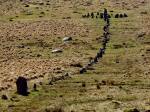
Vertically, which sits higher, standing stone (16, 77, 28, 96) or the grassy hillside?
standing stone (16, 77, 28, 96)

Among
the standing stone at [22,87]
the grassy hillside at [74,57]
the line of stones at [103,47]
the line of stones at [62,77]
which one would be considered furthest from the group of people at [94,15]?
the standing stone at [22,87]

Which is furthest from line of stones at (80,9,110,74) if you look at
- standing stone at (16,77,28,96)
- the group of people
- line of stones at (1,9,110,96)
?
standing stone at (16,77,28,96)

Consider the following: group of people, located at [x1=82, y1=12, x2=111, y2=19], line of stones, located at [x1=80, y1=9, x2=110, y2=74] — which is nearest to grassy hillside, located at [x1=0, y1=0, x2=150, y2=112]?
line of stones, located at [x1=80, y1=9, x2=110, y2=74]

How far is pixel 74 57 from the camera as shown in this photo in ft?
243

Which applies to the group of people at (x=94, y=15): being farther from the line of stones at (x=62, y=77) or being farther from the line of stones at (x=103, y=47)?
the line of stones at (x=62, y=77)

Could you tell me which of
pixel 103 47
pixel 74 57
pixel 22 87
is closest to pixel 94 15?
pixel 103 47

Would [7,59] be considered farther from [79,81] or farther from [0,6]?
[0,6]

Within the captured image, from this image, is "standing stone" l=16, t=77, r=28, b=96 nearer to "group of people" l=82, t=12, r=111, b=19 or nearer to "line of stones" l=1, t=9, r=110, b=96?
"line of stones" l=1, t=9, r=110, b=96

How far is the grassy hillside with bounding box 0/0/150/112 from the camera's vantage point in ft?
160

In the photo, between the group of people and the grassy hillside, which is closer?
the grassy hillside

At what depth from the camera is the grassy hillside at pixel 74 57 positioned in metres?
48.8

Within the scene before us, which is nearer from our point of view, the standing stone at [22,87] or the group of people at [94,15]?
the standing stone at [22,87]

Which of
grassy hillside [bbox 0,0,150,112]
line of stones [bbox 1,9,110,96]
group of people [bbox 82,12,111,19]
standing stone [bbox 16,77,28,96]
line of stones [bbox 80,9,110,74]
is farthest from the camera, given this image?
group of people [bbox 82,12,111,19]

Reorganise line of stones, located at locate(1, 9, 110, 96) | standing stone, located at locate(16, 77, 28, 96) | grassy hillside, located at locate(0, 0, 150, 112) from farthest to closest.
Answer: line of stones, located at locate(1, 9, 110, 96), standing stone, located at locate(16, 77, 28, 96), grassy hillside, located at locate(0, 0, 150, 112)
